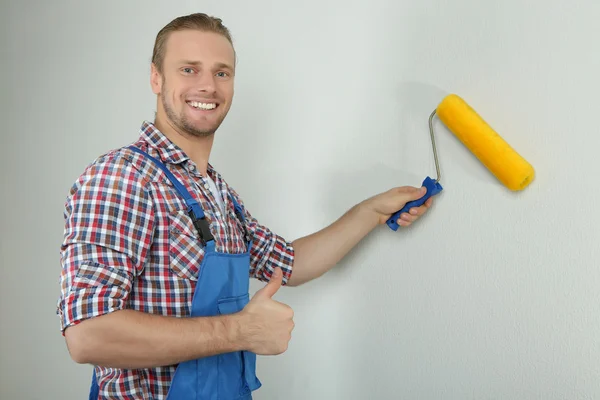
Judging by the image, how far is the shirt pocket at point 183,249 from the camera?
3.65 feet

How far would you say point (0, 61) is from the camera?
2.57 m

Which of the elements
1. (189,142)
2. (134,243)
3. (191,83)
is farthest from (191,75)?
(134,243)

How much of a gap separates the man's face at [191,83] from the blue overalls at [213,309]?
148mm

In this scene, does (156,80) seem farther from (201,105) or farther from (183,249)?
(183,249)

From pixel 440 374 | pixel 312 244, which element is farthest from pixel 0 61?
pixel 440 374

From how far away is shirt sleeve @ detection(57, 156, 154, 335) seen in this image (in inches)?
38.4

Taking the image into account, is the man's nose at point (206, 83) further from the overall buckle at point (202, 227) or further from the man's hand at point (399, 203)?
the man's hand at point (399, 203)

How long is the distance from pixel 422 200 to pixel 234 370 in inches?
19.6

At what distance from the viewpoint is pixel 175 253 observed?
1112mm

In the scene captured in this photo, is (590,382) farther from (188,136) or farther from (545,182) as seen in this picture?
(188,136)

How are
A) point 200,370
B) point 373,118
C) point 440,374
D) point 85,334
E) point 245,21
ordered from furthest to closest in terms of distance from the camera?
point 245,21, point 373,118, point 440,374, point 200,370, point 85,334

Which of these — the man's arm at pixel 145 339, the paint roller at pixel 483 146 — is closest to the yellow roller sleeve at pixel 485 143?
the paint roller at pixel 483 146

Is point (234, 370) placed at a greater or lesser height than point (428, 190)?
lesser

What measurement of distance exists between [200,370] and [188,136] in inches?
19.1
